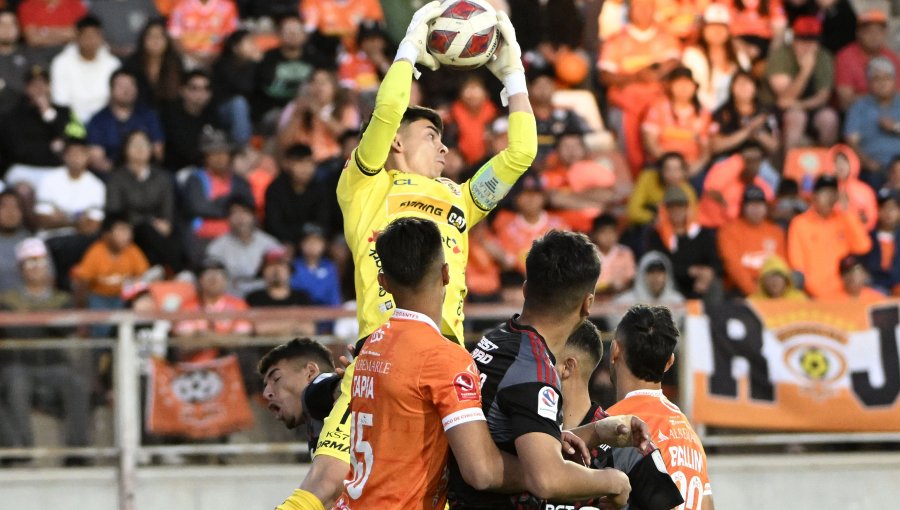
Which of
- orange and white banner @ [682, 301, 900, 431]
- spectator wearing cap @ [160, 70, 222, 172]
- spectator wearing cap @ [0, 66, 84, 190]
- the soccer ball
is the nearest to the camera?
the soccer ball

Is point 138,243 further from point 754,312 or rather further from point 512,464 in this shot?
point 512,464

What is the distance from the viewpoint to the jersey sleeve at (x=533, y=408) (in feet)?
16.0

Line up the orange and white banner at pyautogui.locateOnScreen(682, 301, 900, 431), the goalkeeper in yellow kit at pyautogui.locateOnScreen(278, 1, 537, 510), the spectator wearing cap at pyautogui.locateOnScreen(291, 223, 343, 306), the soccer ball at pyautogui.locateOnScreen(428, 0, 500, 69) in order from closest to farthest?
the goalkeeper in yellow kit at pyautogui.locateOnScreen(278, 1, 537, 510) < the soccer ball at pyautogui.locateOnScreen(428, 0, 500, 69) < the orange and white banner at pyautogui.locateOnScreen(682, 301, 900, 431) < the spectator wearing cap at pyautogui.locateOnScreen(291, 223, 343, 306)

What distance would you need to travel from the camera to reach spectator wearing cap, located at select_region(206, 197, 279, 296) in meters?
12.7

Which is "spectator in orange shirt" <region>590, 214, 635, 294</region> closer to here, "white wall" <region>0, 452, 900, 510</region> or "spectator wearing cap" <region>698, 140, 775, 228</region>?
"spectator wearing cap" <region>698, 140, 775, 228</region>

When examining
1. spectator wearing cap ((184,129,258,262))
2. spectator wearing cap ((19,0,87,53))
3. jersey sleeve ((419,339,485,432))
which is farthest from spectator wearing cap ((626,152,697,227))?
jersey sleeve ((419,339,485,432))

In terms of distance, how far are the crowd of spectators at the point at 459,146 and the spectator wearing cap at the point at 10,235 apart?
0.9 inches

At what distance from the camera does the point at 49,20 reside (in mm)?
14680

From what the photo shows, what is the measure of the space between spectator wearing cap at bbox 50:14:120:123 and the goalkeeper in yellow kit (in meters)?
7.69

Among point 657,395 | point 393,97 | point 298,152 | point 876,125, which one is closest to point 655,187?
point 876,125

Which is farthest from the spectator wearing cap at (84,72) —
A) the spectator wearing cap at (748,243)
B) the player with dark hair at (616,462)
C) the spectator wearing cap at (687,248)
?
the player with dark hair at (616,462)

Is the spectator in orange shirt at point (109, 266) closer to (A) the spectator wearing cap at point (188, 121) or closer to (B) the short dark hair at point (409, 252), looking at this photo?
(A) the spectator wearing cap at point (188, 121)

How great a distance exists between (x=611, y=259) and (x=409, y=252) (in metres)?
7.85

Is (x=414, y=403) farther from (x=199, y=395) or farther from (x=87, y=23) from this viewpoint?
(x=87, y=23)
